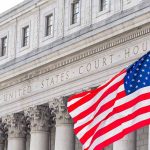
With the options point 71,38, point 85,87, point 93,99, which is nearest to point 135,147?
point 85,87

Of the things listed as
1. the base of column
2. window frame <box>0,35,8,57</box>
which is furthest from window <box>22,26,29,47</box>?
the base of column

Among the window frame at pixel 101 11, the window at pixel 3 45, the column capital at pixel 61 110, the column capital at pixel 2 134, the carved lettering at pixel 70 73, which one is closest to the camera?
the carved lettering at pixel 70 73

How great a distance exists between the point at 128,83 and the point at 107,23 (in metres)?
24.3

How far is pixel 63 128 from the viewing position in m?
55.1

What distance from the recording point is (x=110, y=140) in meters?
26.7

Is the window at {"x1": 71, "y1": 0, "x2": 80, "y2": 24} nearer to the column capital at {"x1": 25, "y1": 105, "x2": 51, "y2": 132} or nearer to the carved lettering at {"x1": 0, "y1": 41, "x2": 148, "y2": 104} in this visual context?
the carved lettering at {"x1": 0, "y1": 41, "x2": 148, "y2": 104}

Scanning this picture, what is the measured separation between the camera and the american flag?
25.6 metres

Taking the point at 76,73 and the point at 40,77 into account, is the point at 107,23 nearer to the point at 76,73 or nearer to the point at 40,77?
the point at 76,73

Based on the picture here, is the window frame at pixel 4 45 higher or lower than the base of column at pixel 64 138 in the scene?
higher

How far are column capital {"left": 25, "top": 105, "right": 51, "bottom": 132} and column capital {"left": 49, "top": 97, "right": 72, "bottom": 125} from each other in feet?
7.70

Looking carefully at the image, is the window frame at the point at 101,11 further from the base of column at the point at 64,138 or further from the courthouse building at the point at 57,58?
the base of column at the point at 64,138

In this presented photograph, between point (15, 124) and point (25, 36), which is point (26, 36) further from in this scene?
point (15, 124)

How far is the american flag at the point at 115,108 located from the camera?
25.6 m

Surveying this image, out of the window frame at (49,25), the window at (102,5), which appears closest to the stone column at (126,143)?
the window at (102,5)
